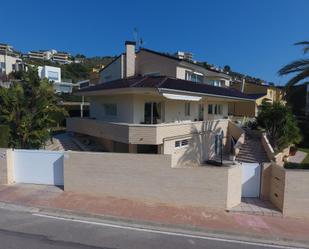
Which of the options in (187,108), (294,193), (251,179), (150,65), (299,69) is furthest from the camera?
(150,65)

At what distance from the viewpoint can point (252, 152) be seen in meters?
22.7

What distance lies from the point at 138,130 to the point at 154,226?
25.3 ft

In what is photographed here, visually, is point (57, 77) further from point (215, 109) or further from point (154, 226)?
point (154, 226)

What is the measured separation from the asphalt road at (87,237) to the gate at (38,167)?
13.0 feet

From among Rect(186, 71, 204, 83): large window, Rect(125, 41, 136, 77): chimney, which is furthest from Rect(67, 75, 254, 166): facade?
Rect(125, 41, 136, 77): chimney

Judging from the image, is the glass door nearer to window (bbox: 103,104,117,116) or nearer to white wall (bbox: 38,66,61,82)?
window (bbox: 103,104,117,116)

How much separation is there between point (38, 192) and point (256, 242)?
10.0 meters

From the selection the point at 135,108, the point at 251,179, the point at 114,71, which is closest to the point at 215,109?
the point at 114,71

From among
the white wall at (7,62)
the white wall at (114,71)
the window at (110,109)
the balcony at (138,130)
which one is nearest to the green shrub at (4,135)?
the balcony at (138,130)

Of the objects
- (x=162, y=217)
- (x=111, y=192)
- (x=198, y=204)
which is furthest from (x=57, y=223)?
(x=198, y=204)

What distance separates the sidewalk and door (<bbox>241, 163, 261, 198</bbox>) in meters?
2.12

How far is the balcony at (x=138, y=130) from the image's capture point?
16.3 m

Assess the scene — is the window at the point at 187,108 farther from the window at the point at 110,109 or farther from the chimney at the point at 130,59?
the chimney at the point at 130,59

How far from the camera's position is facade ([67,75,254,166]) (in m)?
16.9
